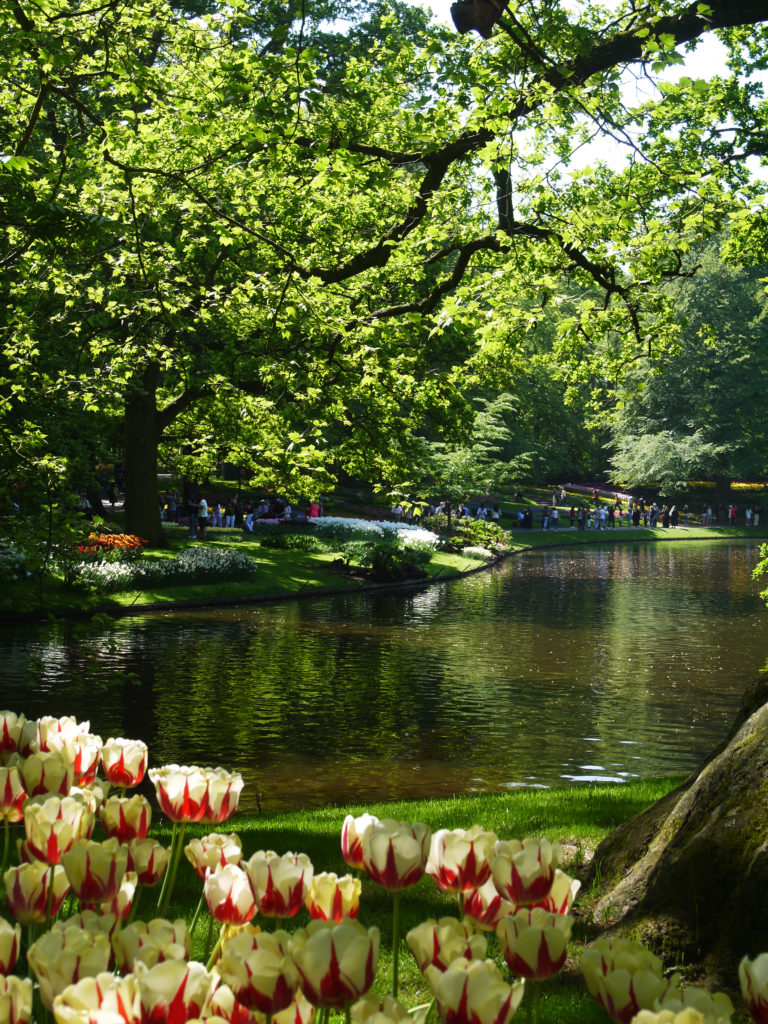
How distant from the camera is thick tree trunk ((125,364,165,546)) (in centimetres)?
2869

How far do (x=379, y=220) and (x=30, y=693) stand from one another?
9614mm

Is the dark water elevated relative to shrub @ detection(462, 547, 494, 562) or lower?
lower

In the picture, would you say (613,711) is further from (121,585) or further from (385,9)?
(385,9)

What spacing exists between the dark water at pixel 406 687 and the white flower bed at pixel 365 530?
441 inches

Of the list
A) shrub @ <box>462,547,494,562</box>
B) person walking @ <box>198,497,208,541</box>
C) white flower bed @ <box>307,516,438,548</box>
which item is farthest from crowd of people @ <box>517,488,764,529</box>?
person walking @ <box>198,497,208,541</box>

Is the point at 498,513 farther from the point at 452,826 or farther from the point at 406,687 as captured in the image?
the point at 452,826

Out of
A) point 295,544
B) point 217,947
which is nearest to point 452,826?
point 217,947

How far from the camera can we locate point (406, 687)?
1697cm

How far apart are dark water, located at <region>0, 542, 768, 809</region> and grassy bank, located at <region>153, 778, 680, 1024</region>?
187 centimetres

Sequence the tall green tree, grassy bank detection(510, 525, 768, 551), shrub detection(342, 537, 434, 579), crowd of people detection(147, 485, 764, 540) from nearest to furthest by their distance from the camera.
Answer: shrub detection(342, 537, 434, 579) < crowd of people detection(147, 485, 764, 540) < grassy bank detection(510, 525, 768, 551) < the tall green tree

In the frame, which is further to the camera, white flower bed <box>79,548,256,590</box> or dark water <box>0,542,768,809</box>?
white flower bed <box>79,548,256,590</box>

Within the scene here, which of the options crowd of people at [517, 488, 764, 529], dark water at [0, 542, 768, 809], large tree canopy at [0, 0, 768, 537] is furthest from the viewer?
crowd of people at [517, 488, 764, 529]

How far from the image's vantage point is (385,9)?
3269cm

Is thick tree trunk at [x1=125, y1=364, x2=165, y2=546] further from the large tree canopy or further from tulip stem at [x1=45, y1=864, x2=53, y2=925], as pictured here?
tulip stem at [x1=45, y1=864, x2=53, y2=925]
